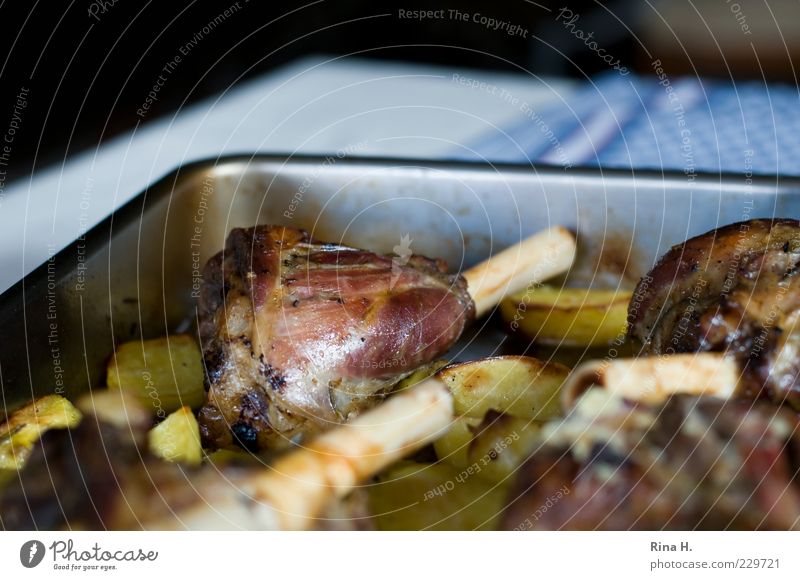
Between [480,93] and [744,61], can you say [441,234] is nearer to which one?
[480,93]

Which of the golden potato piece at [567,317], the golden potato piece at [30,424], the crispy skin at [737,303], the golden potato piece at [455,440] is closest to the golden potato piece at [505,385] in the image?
the golden potato piece at [455,440]

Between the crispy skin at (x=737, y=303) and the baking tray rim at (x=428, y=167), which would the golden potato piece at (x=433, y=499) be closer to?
the crispy skin at (x=737, y=303)

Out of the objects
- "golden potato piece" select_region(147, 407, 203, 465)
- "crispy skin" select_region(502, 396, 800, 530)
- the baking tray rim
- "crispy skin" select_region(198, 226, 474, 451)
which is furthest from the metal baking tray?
"crispy skin" select_region(502, 396, 800, 530)

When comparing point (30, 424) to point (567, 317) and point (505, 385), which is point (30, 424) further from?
point (567, 317)

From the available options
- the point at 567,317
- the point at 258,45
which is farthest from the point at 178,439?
the point at 258,45

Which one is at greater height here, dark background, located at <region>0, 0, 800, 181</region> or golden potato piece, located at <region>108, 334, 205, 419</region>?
dark background, located at <region>0, 0, 800, 181</region>

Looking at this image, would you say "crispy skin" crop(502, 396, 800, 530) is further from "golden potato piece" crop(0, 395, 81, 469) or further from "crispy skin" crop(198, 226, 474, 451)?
"golden potato piece" crop(0, 395, 81, 469)
